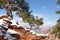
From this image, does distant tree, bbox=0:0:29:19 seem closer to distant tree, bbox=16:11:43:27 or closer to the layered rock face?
distant tree, bbox=16:11:43:27

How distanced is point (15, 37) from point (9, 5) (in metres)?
11.1

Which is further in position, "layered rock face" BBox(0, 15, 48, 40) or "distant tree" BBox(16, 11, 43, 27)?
"distant tree" BBox(16, 11, 43, 27)

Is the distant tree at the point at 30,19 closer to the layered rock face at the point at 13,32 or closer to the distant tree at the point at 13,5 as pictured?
the distant tree at the point at 13,5

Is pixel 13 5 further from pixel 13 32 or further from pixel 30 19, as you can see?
pixel 13 32

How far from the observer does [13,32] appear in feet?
60.6

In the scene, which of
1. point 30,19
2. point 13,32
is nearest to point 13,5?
point 30,19

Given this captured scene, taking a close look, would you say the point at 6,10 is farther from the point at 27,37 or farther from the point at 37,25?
the point at 27,37

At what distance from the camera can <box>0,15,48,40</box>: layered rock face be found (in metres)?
16.2

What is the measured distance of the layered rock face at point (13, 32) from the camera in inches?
636

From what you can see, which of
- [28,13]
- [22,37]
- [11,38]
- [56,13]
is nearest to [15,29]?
[22,37]

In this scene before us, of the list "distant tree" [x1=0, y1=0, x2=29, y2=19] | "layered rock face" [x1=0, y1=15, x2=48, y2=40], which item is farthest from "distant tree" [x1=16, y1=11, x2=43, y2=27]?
"layered rock face" [x1=0, y1=15, x2=48, y2=40]

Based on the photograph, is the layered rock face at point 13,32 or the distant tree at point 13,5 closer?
the layered rock face at point 13,32

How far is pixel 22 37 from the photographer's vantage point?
2117 centimetres

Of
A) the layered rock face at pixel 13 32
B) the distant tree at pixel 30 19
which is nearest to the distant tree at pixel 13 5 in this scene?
the distant tree at pixel 30 19
